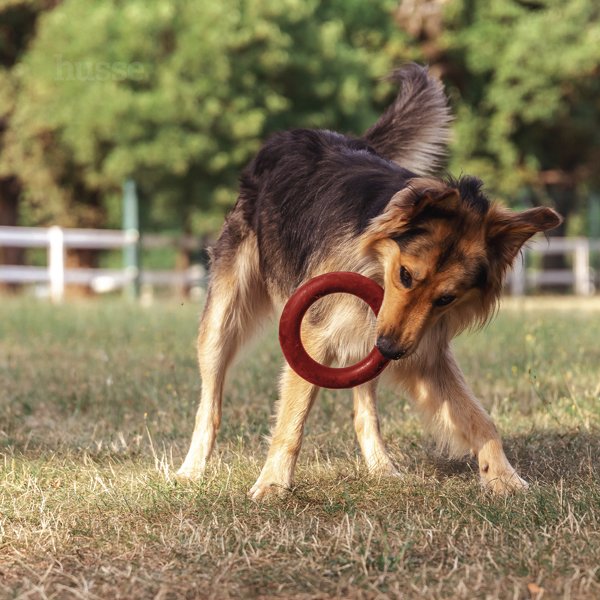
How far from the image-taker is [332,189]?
5.49 m

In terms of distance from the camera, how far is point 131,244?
23312mm

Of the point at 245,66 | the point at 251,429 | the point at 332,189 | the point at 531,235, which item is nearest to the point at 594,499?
the point at 531,235

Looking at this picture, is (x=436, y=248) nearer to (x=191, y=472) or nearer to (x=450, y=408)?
(x=450, y=408)

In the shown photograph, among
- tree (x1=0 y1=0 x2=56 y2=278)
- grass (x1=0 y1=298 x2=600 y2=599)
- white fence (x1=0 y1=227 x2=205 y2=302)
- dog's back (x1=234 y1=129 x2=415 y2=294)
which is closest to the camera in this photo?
grass (x1=0 y1=298 x2=600 y2=599)

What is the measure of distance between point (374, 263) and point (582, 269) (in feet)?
78.5

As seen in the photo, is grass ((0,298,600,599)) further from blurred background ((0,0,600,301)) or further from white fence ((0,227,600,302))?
blurred background ((0,0,600,301))

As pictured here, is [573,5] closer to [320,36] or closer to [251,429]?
[320,36]

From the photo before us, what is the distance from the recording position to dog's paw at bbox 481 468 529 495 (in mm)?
4996

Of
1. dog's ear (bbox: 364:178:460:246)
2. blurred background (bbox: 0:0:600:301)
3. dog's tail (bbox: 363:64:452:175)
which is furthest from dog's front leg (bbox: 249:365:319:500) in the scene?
blurred background (bbox: 0:0:600:301)

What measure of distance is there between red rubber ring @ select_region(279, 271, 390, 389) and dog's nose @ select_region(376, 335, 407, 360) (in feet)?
Result: 0.51

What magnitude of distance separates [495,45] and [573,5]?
2183 mm

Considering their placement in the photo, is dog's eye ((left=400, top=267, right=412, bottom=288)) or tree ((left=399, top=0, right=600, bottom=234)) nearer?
dog's eye ((left=400, top=267, right=412, bottom=288))

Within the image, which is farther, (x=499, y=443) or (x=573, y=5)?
→ (x=573, y=5)

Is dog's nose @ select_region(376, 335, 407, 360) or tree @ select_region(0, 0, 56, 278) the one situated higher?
tree @ select_region(0, 0, 56, 278)
